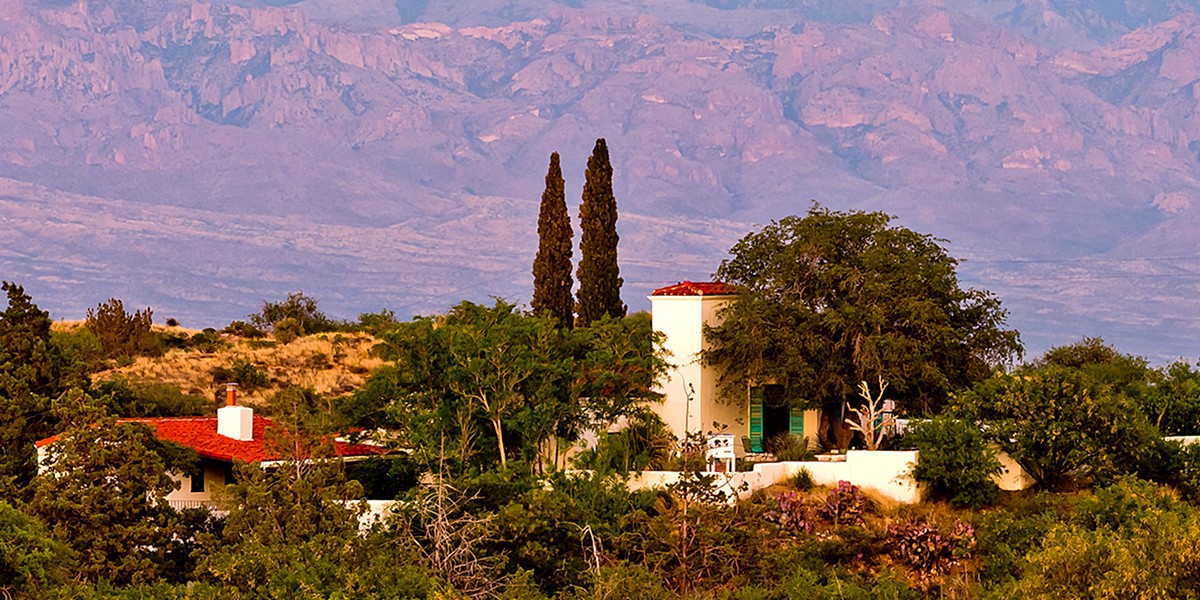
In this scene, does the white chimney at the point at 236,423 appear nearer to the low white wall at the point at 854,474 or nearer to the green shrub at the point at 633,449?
the green shrub at the point at 633,449

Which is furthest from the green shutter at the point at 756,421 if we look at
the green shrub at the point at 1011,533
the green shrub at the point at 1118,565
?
the green shrub at the point at 1118,565

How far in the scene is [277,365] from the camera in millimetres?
71250

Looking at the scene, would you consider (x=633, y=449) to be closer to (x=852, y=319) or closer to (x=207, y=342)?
(x=852, y=319)

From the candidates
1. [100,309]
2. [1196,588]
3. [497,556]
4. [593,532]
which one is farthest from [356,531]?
[100,309]

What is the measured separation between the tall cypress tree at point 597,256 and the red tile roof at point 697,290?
12.9 feet

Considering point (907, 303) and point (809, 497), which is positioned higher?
point (907, 303)

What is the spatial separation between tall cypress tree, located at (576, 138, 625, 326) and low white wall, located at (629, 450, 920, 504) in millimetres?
10684

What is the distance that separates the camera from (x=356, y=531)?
1427 inches

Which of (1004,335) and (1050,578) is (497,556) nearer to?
(1050,578)

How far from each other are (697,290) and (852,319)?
4496 millimetres

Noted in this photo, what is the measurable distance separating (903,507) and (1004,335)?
8.50 meters

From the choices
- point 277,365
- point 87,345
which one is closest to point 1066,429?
point 87,345

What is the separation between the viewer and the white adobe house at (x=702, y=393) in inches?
1940

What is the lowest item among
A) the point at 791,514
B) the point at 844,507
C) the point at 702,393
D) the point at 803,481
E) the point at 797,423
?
the point at 791,514
